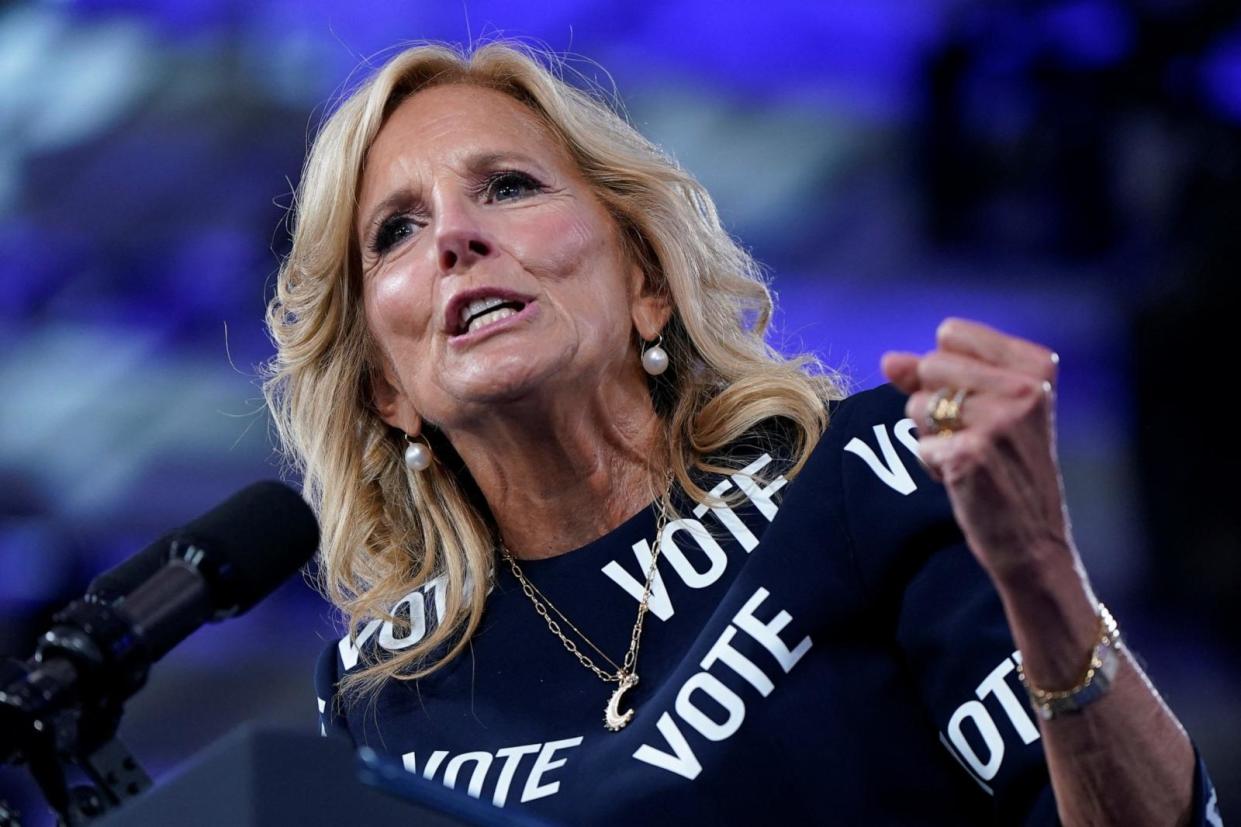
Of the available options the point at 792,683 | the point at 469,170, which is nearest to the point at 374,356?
the point at 469,170

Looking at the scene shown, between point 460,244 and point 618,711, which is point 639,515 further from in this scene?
point 460,244

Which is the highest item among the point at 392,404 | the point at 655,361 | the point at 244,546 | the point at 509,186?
the point at 244,546

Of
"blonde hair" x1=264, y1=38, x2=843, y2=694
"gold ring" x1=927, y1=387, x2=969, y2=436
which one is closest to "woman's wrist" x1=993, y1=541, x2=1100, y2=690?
"gold ring" x1=927, y1=387, x2=969, y2=436

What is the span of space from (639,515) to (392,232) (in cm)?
52

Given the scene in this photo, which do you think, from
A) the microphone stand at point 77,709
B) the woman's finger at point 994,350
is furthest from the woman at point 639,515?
the microphone stand at point 77,709

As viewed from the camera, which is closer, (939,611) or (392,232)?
(939,611)

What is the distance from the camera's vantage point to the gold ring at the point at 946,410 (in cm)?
118

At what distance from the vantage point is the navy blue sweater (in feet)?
5.43

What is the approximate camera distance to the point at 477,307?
80.7 inches

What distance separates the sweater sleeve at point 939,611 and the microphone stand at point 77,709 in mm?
842

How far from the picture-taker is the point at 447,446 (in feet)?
7.78

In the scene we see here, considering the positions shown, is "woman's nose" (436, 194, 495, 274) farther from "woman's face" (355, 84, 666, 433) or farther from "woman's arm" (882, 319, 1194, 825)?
"woman's arm" (882, 319, 1194, 825)

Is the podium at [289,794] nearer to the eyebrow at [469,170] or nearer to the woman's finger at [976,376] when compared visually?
the woman's finger at [976,376]

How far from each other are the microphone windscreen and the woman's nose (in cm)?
89
